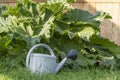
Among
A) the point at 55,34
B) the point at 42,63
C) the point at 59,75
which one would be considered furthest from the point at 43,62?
the point at 55,34

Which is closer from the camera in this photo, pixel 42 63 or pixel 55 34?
pixel 42 63

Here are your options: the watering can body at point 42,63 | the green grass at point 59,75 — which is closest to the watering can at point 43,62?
the watering can body at point 42,63

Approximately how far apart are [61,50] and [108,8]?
4.90 feet

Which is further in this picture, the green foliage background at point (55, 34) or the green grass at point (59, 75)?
the green foliage background at point (55, 34)

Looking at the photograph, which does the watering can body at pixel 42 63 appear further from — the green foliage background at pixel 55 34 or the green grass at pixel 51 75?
the green foliage background at pixel 55 34

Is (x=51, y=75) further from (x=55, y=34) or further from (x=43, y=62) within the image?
(x=55, y=34)

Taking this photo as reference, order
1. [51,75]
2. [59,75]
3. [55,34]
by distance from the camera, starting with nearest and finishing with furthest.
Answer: [51,75] → [59,75] → [55,34]

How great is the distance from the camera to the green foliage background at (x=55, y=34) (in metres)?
4.59

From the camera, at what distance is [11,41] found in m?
4.78

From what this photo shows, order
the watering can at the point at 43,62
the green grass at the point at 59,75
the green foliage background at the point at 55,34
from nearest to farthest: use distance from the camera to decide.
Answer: the green grass at the point at 59,75 → the watering can at the point at 43,62 → the green foliage background at the point at 55,34

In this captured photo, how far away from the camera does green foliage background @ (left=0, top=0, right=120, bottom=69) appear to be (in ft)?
15.1

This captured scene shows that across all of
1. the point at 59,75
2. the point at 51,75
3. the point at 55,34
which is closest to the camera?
the point at 51,75

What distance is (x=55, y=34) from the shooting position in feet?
16.1

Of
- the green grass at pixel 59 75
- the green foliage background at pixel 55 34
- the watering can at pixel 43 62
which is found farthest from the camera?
the green foliage background at pixel 55 34
